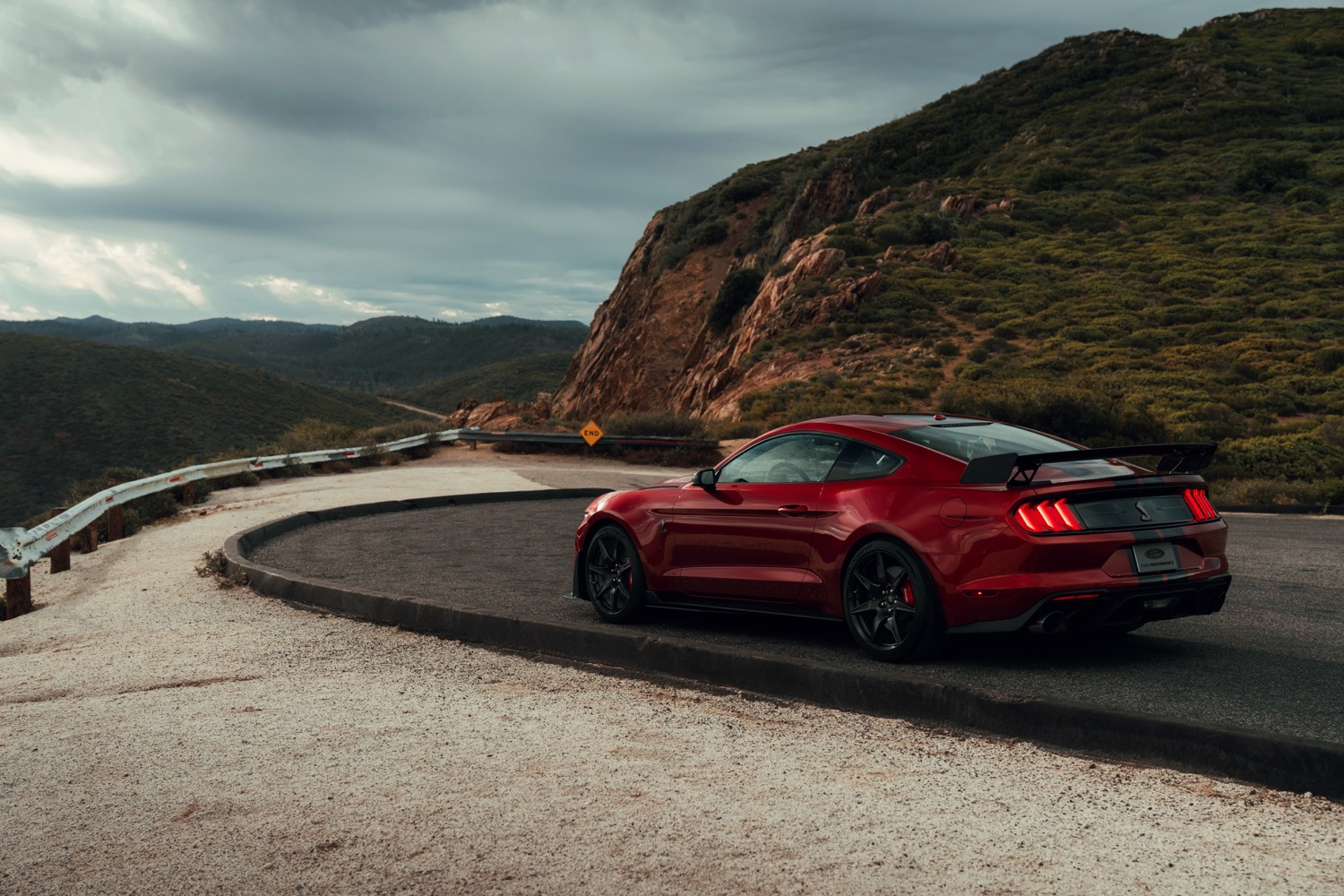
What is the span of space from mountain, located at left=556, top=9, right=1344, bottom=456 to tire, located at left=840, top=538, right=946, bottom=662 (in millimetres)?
22228

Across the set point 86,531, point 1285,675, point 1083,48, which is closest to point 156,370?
point 1083,48

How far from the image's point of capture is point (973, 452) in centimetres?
655

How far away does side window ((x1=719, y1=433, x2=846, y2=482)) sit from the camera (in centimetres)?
706

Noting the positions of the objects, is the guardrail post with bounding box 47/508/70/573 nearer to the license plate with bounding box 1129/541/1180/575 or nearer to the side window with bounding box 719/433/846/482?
the side window with bounding box 719/433/846/482

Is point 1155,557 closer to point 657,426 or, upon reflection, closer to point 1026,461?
point 1026,461

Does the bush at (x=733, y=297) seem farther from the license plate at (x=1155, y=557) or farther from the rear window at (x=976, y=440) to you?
the license plate at (x=1155, y=557)

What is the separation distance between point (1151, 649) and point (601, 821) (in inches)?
164

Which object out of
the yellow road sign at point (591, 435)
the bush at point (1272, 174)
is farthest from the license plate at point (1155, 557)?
the bush at point (1272, 174)

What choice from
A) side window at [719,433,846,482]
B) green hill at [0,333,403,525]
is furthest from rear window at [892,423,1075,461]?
green hill at [0,333,403,525]

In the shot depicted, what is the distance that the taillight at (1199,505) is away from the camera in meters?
6.32

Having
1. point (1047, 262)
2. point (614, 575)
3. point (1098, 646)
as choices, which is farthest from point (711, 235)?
point (1098, 646)

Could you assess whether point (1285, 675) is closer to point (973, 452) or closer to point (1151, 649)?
point (1151, 649)

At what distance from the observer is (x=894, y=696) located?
5664mm

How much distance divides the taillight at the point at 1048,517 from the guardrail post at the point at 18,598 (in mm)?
8960
